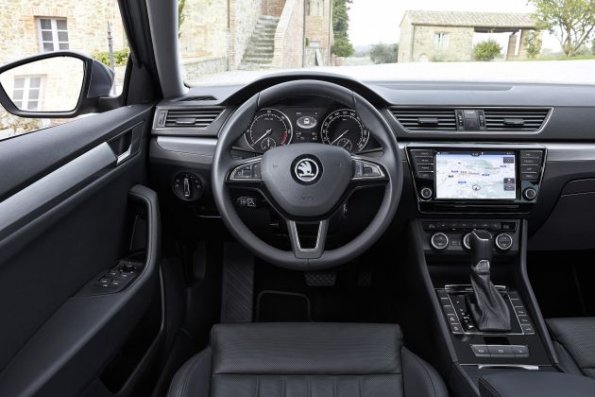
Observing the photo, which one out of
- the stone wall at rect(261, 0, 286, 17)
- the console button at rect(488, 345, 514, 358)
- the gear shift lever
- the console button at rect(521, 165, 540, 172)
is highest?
the stone wall at rect(261, 0, 286, 17)

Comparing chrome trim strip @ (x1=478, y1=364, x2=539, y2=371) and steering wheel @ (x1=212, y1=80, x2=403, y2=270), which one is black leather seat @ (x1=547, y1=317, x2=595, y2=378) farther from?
steering wheel @ (x1=212, y1=80, x2=403, y2=270)

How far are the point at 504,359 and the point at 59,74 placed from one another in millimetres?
1743

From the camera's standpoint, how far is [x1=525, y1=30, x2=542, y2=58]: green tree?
243cm

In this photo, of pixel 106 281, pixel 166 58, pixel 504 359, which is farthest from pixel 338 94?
pixel 504 359

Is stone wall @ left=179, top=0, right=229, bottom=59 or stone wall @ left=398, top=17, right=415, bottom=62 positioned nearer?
stone wall @ left=179, top=0, right=229, bottom=59

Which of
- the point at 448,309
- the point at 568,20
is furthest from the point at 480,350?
the point at 568,20

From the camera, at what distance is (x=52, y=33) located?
1721mm

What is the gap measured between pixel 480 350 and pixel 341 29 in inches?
56.8

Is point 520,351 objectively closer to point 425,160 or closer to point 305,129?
point 425,160

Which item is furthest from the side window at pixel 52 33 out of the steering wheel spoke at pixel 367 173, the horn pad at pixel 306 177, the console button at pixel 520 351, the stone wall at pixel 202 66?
the console button at pixel 520 351

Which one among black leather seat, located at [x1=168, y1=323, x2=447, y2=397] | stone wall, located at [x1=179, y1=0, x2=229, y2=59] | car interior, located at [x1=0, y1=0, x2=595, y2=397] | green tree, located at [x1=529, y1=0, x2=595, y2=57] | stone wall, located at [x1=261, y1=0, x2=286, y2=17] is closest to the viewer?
car interior, located at [x1=0, y1=0, x2=595, y2=397]

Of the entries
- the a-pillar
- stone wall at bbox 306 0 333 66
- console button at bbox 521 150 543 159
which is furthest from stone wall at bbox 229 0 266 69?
console button at bbox 521 150 543 159

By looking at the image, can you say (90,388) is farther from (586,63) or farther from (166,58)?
(586,63)

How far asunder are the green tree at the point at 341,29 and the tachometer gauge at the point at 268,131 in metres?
0.70
